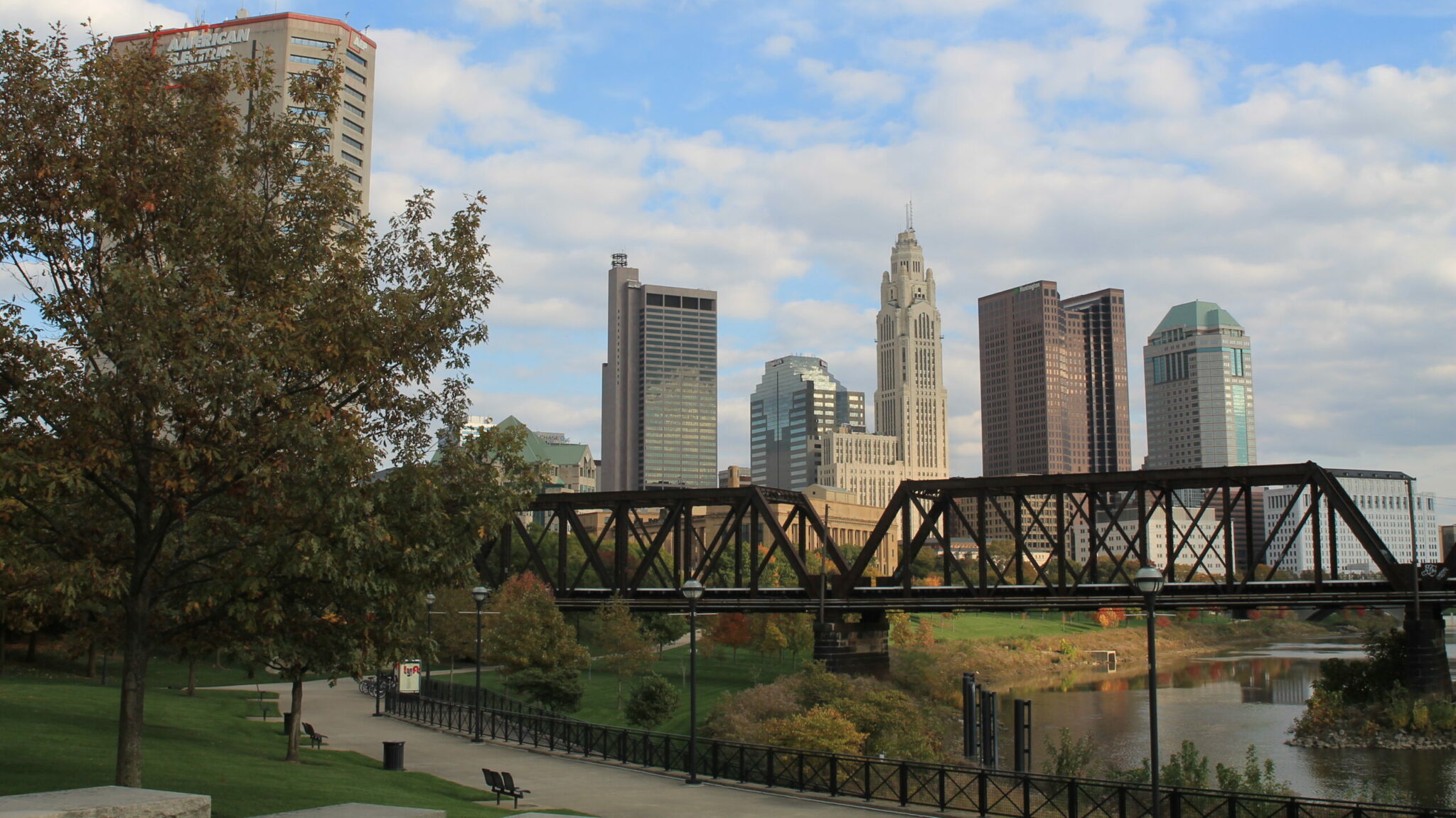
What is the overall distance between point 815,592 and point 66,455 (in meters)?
47.0

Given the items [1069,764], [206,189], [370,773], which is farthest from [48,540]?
[1069,764]

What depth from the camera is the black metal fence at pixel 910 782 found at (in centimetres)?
2345

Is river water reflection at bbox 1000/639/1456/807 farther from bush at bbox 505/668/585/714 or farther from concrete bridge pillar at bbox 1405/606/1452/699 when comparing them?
bush at bbox 505/668/585/714

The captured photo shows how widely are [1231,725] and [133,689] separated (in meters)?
58.5

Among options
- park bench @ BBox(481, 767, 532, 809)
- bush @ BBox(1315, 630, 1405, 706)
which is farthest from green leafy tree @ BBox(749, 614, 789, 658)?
park bench @ BBox(481, 767, 532, 809)

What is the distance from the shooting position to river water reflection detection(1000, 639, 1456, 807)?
45281 mm

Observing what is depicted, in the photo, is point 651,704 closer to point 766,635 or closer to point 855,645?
point 855,645

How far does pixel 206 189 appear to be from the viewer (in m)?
20.0

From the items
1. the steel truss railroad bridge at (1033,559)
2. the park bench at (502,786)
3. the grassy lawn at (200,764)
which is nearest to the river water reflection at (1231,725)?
the steel truss railroad bridge at (1033,559)

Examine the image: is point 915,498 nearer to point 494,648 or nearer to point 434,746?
point 494,648

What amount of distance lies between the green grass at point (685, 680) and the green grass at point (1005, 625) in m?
34.6

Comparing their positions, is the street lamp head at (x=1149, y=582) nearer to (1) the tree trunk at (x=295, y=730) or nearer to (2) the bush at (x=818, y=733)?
(2) the bush at (x=818, y=733)

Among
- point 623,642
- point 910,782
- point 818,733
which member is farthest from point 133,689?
point 623,642

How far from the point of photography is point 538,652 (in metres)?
50.2
